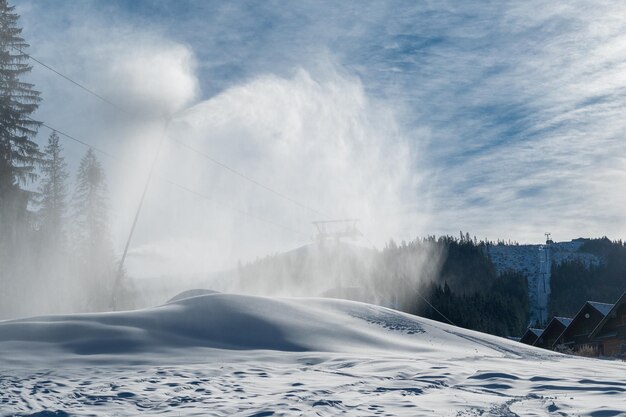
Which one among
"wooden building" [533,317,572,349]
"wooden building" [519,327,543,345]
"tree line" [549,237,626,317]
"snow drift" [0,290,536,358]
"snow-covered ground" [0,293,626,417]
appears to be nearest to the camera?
"snow-covered ground" [0,293,626,417]

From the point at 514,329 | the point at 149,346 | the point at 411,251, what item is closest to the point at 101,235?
the point at 149,346

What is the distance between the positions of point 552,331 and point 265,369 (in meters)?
44.5

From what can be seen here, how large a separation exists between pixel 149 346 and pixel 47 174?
130 feet

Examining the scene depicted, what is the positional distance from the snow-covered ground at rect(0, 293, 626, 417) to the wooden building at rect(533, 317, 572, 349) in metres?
33.8

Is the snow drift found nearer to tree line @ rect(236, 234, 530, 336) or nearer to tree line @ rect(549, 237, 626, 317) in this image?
tree line @ rect(236, 234, 530, 336)

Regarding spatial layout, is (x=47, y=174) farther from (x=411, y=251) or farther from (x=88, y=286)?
(x=411, y=251)

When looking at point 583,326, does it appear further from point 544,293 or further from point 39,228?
point 544,293

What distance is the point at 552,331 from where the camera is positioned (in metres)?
49.6

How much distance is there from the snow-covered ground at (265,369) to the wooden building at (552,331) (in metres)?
33.8

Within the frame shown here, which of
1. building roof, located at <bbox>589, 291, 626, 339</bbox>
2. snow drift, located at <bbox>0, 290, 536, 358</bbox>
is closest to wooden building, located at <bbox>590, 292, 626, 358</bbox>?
building roof, located at <bbox>589, 291, 626, 339</bbox>

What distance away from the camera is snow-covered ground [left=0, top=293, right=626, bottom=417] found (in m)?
7.33

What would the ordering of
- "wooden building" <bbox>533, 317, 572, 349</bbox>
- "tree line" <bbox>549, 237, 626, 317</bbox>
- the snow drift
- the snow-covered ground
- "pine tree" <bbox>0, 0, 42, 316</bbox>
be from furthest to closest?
1. "tree line" <bbox>549, 237, 626, 317</bbox>
2. "wooden building" <bbox>533, 317, 572, 349</bbox>
3. "pine tree" <bbox>0, 0, 42, 316</bbox>
4. the snow drift
5. the snow-covered ground

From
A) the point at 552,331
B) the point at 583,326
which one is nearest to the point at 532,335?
the point at 552,331

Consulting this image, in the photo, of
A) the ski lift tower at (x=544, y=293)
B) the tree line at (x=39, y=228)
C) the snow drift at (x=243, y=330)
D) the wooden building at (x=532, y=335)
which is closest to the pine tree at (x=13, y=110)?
the tree line at (x=39, y=228)
